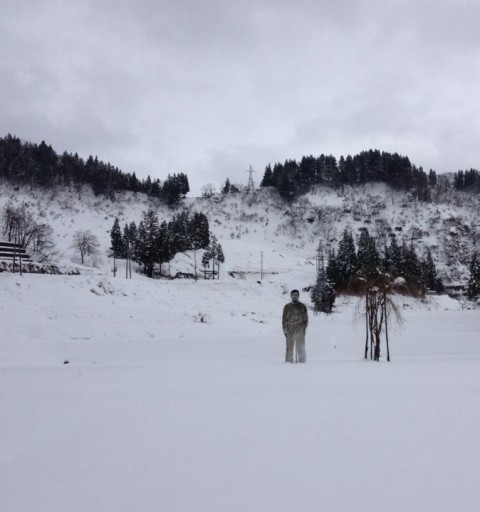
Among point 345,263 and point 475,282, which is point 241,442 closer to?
point 475,282

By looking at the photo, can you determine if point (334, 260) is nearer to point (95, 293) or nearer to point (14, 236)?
point (95, 293)

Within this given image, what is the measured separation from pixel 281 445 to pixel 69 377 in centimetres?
506

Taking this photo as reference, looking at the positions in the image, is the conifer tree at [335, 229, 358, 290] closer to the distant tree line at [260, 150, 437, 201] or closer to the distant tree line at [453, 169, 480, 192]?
the distant tree line at [260, 150, 437, 201]

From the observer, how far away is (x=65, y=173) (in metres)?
87.3

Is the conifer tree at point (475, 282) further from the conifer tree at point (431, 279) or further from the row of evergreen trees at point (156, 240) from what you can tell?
the row of evergreen trees at point (156, 240)

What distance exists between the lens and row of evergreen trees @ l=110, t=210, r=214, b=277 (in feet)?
183

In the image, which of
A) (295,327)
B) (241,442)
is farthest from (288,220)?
(241,442)

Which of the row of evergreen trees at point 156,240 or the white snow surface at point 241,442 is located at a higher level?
the row of evergreen trees at point 156,240

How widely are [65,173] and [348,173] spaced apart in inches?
2779

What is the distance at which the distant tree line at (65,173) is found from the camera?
81438mm

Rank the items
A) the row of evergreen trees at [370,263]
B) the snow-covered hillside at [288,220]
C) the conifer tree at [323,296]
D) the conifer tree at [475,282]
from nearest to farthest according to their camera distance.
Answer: the conifer tree at [323,296] < the conifer tree at [475,282] < the row of evergreen trees at [370,263] < the snow-covered hillside at [288,220]

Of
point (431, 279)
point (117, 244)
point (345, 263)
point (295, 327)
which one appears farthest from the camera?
point (431, 279)

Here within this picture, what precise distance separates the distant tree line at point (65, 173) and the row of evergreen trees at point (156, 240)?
22871mm

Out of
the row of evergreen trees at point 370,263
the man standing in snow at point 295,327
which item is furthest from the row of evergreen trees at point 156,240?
the man standing in snow at point 295,327
